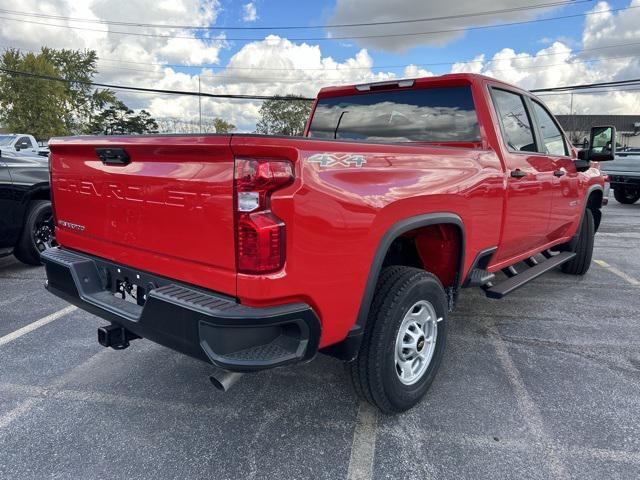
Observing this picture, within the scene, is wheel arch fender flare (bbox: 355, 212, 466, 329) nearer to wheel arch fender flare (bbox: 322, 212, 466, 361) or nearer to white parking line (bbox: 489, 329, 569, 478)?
wheel arch fender flare (bbox: 322, 212, 466, 361)

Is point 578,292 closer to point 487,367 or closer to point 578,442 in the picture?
point 487,367

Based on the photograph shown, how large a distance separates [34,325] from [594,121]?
74.0 m

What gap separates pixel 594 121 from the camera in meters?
64.2

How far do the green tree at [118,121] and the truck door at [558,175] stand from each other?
125 feet

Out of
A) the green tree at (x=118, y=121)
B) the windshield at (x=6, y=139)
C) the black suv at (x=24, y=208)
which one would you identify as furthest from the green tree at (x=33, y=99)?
the black suv at (x=24, y=208)

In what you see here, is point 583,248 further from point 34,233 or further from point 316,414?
point 34,233

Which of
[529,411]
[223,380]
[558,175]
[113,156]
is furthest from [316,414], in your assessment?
[558,175]

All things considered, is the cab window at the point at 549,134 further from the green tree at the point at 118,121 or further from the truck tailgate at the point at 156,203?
the green tree at the point at 118,121

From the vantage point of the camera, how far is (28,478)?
2209 mm

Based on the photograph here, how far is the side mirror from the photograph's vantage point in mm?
4668

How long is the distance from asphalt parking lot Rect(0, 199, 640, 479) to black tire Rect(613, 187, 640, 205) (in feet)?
40.9

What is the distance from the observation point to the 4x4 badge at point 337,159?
77.6 inches

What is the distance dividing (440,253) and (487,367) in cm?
92

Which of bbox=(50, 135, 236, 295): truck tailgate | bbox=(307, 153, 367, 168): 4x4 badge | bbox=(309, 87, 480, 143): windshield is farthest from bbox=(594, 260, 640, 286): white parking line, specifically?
bbox=(50, 135, 236, 295): truck tailgate
